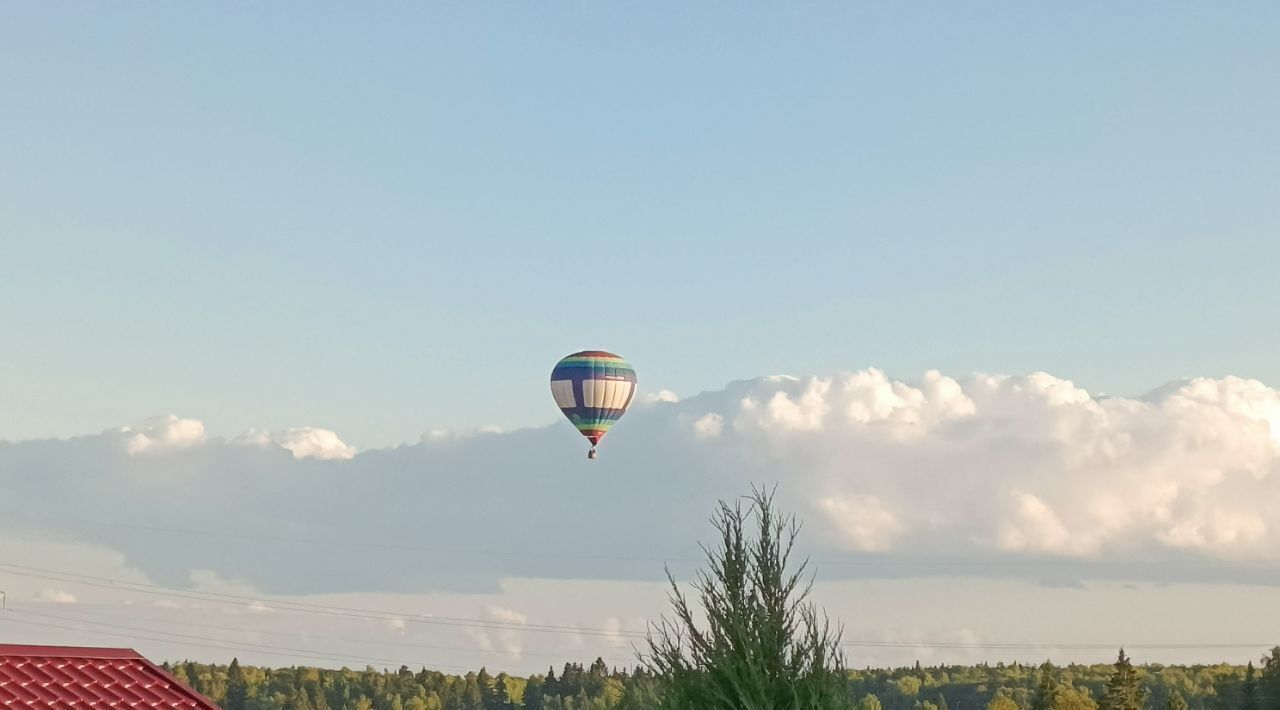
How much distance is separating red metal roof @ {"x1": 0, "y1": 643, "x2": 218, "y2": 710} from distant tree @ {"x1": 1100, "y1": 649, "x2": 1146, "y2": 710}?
10820 centimetres

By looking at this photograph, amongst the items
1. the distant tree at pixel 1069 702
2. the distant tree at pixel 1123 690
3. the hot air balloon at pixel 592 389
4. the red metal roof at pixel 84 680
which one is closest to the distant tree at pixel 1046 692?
the distant tree at pixel 1069 702

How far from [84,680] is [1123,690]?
110098 mm

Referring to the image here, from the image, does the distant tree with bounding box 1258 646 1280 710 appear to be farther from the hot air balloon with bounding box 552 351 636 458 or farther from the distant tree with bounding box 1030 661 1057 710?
the hot air balloon with bounding box 552 351 636 458

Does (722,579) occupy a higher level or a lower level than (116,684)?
higher

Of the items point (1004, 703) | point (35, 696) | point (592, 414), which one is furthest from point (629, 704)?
point (1004, 703)

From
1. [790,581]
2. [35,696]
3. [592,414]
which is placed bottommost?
[35,696]

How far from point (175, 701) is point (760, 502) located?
10.0 metres

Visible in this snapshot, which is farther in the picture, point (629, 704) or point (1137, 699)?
point (1137, 699)

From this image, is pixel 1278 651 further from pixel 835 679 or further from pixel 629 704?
pixel 835 679

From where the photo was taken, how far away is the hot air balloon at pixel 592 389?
81.4 metres

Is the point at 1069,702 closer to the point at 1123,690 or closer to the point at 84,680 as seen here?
the point at 1123,690

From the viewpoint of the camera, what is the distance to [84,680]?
2634 cm

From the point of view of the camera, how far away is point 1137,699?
128 m

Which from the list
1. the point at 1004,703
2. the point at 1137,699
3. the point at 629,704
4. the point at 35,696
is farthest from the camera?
the point at 1004,703
